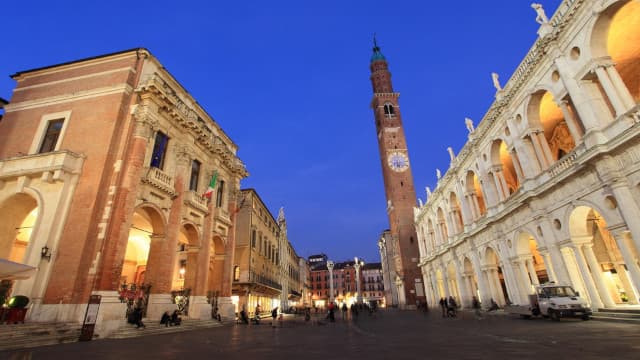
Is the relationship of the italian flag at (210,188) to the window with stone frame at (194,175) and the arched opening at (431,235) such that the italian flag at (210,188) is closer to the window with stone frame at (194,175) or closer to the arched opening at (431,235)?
the window with stone frame at (194,175)

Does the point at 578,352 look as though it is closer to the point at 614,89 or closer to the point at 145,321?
the point at 614,89

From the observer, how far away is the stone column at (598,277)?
14.0m

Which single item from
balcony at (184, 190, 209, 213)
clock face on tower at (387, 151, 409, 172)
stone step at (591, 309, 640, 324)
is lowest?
stone step at (591, 309, 640, 324)

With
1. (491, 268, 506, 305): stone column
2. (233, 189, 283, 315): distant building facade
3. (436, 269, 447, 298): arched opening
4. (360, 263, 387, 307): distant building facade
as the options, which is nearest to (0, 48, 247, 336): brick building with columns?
(233, 189, 283, 315): distant building facade

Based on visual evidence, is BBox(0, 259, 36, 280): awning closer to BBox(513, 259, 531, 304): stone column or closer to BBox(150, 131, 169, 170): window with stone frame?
BBox(150, 131, 169, 170): window with stone frame

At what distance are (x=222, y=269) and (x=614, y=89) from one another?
2590 cm

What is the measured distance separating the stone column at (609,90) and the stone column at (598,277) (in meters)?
6.66

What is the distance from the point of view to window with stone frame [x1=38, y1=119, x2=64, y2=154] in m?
17.5

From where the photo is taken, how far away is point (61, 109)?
18062 mm

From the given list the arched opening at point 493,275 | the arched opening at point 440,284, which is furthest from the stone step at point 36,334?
the arched opening at point 440,284

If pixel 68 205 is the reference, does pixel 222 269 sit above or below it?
below

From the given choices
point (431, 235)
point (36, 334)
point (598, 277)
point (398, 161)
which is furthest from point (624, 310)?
point (398, 161)

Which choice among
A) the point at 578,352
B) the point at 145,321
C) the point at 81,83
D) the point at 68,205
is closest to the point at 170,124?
the point at 81,83

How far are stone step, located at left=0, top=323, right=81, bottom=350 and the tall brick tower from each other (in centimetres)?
4247
